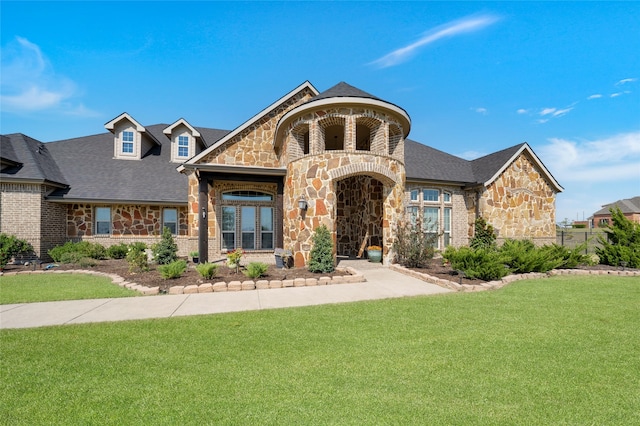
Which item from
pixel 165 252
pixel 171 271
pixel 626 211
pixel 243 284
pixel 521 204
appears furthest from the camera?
pixel 626 211

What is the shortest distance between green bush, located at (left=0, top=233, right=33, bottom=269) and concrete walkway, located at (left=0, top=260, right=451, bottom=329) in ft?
22.4

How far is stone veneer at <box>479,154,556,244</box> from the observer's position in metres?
15.6

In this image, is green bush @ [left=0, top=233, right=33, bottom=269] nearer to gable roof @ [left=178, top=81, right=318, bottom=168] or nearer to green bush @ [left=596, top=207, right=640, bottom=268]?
Result: gable roof @ [left=178, top=81, right=318, bottom=168]

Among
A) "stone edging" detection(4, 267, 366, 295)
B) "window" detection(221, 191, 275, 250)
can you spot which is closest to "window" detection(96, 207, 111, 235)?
"window" detection(221, 191, 275, 250)

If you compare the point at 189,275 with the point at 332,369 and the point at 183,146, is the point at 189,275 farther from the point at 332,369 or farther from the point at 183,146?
the point at 183,146

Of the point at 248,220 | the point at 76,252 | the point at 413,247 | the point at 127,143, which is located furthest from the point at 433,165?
the point at 76,252

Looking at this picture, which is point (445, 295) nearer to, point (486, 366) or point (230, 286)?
point (486, 366)

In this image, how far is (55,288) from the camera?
8172mm

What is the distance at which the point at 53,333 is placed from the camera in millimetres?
4812

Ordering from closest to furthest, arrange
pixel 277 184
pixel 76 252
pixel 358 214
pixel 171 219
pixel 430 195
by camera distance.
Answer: pixel 277 184
pixel 76 252
pixel 358 214
pixel 430 195
pixel 171 219

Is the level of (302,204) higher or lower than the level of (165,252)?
higher

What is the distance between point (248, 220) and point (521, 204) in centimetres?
1457

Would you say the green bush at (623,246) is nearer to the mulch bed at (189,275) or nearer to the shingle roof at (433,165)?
the shingle roof at (433,165)

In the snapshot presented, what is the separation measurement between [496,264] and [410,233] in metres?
3.11
